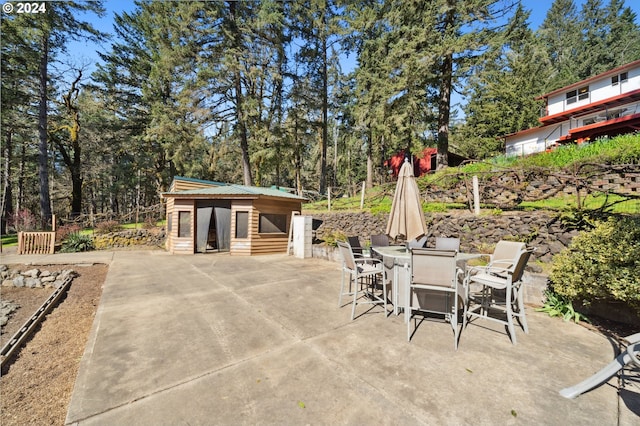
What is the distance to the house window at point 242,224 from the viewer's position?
10555 mm

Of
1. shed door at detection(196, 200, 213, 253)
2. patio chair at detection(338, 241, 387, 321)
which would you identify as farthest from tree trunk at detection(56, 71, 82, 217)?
patio chair at detection(338, 241, 387, 321)

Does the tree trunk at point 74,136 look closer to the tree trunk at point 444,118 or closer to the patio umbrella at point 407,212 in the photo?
the patio umbrella at point 407,212

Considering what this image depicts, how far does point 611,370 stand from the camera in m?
2.04

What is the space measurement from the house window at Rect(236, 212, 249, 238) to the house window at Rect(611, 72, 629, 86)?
85.4 feet

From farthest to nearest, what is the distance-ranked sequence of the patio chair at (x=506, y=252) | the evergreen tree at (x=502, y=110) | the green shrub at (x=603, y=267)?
the evergreen tree at (x=502, y=110) < the patio chair at (x=506, y=252) < the green shrub at (x=603, y=267)

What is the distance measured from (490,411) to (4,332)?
25.4ft

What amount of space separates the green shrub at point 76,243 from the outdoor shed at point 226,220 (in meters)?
4.37

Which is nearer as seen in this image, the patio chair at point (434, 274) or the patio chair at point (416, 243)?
the patio chair at point (434, 274)

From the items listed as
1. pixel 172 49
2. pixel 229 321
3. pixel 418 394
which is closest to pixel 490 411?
pixel 418 394

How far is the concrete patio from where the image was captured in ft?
6.35

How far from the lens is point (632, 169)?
630 centimetres

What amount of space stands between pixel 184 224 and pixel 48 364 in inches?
334

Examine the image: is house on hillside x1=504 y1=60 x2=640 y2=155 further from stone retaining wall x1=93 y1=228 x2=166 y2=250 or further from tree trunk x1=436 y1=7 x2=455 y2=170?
stone retaining wall x1=93 y1=228 x2=166 y2=250

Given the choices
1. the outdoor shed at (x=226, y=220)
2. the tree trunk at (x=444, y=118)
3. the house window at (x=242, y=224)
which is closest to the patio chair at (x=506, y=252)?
the outdoor shed at (x=226, y=220)
